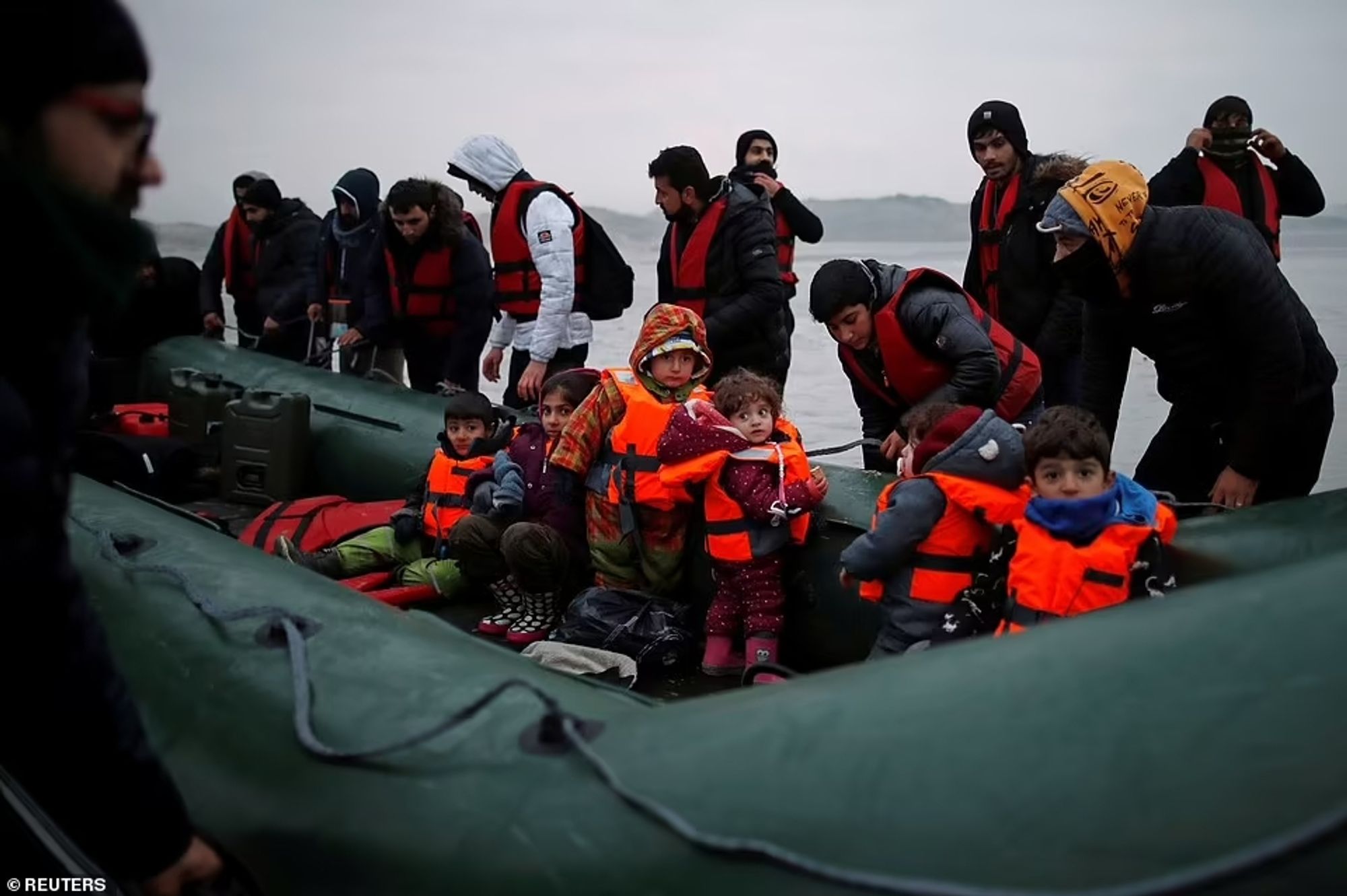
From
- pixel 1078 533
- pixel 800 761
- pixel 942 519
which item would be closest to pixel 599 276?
pixel 942 519

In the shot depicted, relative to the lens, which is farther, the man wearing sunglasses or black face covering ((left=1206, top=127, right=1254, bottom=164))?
black face covering ((left=1206, top=127, right=1254, bottom=164))

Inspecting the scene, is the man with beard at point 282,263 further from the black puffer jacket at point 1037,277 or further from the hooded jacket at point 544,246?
the black puffer jacket at point 1037,277

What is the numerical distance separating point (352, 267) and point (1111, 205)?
2.80 m

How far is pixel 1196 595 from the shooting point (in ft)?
3.59

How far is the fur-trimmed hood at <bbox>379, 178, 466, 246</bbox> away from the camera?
12.2 feet

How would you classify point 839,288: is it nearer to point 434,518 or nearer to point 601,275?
point 434,518

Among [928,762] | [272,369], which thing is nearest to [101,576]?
[928,762]

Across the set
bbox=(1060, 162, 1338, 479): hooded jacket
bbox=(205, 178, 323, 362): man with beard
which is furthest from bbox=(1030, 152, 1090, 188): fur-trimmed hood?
bbox=(205, 178, 323, 362): man with beard

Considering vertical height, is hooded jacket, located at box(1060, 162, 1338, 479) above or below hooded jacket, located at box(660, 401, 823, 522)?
above

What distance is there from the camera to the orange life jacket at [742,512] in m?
2.26

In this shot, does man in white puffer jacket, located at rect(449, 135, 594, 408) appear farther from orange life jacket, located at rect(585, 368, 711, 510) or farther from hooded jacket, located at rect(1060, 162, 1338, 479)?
hooded jacket, located at rect(1060, 162, 1338, 479)

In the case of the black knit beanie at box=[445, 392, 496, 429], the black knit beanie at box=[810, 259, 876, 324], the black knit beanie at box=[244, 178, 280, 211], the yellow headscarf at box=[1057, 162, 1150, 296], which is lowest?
the black knit beanie at box=[445, 392, 496, 429]

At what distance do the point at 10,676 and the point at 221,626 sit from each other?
68 centimetres

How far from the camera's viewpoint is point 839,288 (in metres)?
2.35
